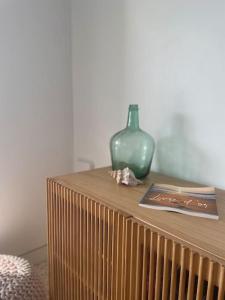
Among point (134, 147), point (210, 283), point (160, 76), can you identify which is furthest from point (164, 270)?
point (160, 76)

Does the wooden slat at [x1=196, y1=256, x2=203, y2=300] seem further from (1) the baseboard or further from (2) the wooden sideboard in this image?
(1) the baseboard

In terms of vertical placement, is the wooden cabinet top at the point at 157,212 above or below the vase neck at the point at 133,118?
below

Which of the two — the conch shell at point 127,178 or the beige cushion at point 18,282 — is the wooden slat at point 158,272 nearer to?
the conch shell at point 127,178

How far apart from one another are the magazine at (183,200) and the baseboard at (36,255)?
43.1 inches

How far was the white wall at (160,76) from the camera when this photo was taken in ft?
3.97

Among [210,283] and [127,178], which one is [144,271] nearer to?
[210,283]

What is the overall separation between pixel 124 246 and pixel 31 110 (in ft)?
3.61

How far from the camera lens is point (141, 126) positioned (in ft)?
5.03

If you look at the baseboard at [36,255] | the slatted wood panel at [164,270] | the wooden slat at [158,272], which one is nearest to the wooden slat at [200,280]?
the slatted wood panel at [164,270]

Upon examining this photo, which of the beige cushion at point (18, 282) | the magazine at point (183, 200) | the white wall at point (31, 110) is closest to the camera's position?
the magazine at point (183, 200)

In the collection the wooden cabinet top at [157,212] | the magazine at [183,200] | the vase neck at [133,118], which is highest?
the vase neck at [133,118]

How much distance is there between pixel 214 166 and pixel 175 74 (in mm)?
425

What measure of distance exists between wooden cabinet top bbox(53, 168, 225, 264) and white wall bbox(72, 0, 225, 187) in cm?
16

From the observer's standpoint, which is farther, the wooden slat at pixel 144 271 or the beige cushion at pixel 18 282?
the beige cushion at pixel 18 282
